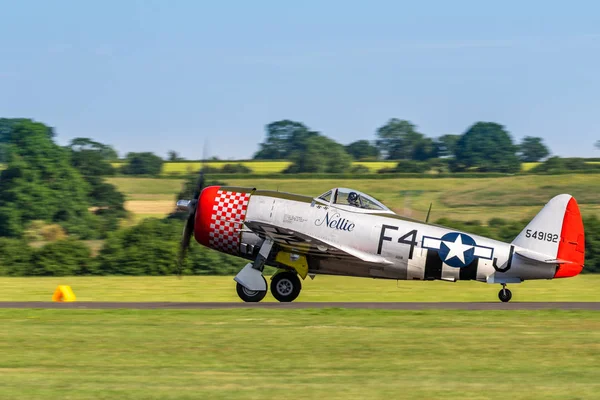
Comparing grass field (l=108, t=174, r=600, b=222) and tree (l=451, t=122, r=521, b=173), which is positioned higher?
tree (l=451, t=122, r=521, b=173)

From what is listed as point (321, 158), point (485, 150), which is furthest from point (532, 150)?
point (321, 158)

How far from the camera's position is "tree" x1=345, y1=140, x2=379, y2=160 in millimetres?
97938

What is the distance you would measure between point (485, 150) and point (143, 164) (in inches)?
1438

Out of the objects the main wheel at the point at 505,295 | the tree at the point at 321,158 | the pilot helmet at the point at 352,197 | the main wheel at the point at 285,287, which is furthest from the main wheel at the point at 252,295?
the tree at the point at 321,158

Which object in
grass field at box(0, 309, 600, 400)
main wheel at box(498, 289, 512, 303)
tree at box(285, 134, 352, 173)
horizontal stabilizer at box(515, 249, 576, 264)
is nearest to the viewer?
grass field at box(0, 309, 600, 400)

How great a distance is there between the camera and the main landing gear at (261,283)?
2028 centimetres

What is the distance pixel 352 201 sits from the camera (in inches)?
805

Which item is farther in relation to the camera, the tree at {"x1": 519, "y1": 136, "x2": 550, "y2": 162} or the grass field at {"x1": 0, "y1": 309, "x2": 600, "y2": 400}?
the tree at {"x1": 519, "y1": 136, "x2": 550, "y2": 162}

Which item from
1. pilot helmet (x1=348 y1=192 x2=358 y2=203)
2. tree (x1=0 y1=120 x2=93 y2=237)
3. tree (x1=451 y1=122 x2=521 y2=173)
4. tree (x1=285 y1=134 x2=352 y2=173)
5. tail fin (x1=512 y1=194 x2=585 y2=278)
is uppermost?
tree (x1=451 y1=122 x2=521 y2=173)

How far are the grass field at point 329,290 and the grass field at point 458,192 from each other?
1989 centimetres

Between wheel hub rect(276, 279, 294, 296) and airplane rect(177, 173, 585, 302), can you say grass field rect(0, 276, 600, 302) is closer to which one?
wheel hub rect(276, 279, 294, 296)

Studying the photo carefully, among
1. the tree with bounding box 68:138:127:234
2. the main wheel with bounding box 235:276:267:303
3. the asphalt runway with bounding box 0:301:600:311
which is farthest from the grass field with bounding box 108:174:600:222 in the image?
the main wheel with bounding box 235:276:267:303

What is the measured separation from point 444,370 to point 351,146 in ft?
293

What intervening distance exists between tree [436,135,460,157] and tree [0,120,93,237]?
1892 inches
